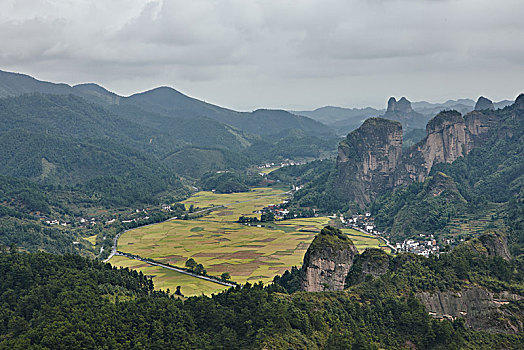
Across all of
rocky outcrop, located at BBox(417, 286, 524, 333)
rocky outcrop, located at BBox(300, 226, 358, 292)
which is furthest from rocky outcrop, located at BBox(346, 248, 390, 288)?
rocky outcrop, located at BBox(417, 286, 524, 333)

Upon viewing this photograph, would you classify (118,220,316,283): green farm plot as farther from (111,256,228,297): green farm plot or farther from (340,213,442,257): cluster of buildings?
(340,213,442,257): cluster of buildings

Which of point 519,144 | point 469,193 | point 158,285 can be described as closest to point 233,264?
point 158,285

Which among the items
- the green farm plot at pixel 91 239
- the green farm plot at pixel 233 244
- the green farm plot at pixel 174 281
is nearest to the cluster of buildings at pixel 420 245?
the green farm plot at pixel 233 244

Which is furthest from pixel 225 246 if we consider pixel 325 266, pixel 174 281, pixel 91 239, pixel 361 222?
pixel 325 266

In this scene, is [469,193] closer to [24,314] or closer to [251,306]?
[251,306]

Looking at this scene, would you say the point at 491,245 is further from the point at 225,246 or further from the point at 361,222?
the point at 361,222

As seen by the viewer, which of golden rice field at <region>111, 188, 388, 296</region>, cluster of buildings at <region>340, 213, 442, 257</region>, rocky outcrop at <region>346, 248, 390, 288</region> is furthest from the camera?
Answer: cluster of buildings at <region>340, 213, 442, 257</region>

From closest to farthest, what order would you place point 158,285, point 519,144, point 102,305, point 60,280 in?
point 102,305 < point 60,280 < point 158,285 < point 519,144
